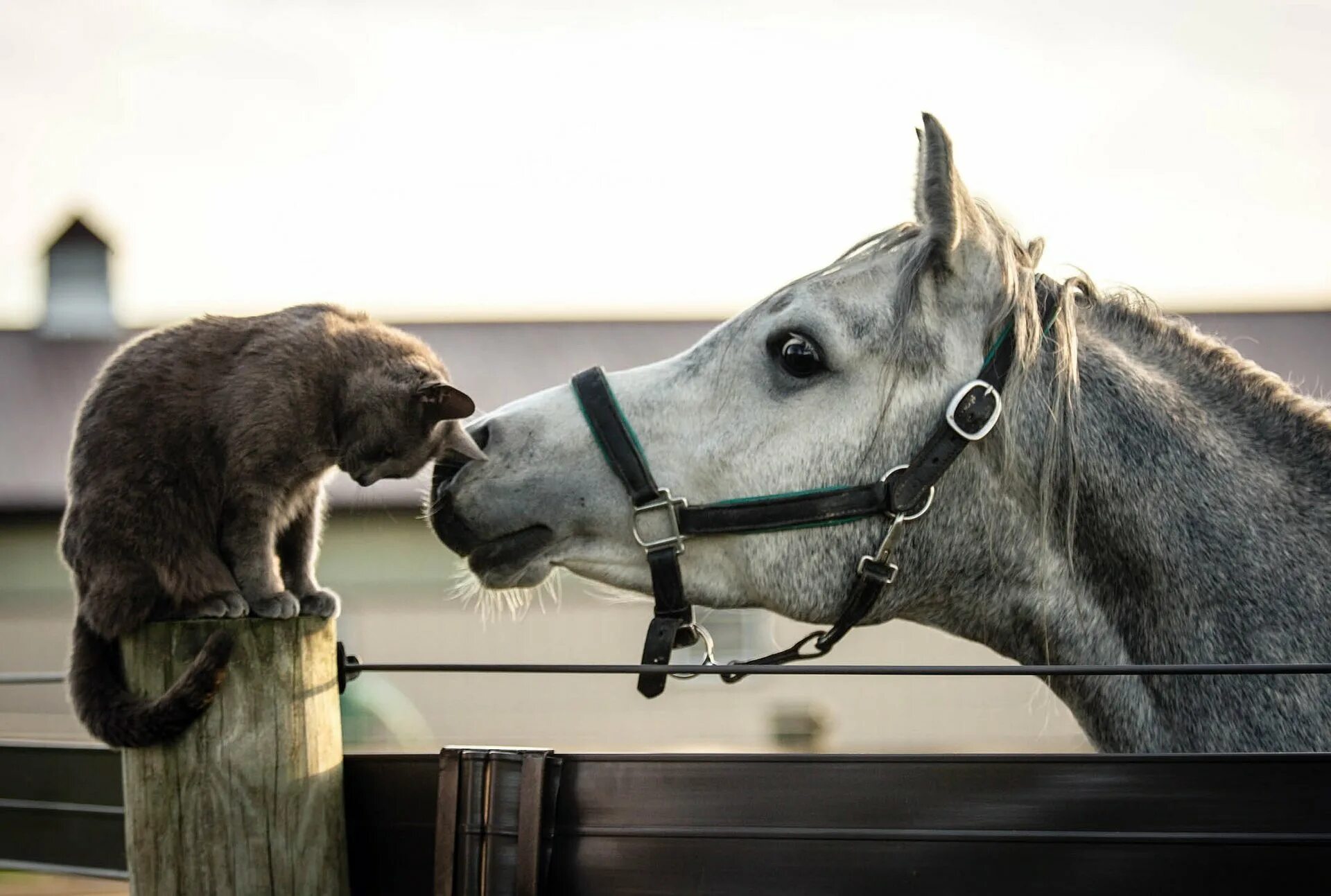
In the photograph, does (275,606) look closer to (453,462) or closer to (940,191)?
(453,462)

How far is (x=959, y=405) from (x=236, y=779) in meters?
1.47

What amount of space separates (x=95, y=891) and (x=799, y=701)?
7626 millimetres

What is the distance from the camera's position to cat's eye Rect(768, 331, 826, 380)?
247 cm

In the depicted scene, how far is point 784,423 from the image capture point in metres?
2.47

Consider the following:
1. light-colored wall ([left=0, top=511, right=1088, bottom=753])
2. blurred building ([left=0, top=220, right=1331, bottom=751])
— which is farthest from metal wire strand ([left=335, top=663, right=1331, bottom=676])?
light-colored wall ([left=0, top=511, right=1088, bottom=753])

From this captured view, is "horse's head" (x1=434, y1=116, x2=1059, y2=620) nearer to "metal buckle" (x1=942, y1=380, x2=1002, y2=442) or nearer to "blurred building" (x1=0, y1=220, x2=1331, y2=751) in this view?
"metal buckle" (x1=942, y1=380, x2=1002, y2=442)

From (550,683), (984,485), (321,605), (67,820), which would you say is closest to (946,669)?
(984,485)

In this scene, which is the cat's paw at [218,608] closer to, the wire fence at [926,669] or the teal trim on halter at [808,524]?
the wire fence at [926,669]

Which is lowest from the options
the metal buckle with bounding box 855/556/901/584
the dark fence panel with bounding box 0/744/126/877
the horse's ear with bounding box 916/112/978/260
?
the dark fence panel with bounding box 0/744/126/877

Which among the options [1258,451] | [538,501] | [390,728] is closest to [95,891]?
[390,728]

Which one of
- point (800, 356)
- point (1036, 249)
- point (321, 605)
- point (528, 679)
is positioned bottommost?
point (528, 679)

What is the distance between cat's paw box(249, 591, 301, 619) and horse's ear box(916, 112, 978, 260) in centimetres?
142

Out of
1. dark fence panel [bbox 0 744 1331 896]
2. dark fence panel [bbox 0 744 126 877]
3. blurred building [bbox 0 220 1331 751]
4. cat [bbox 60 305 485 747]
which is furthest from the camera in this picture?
blurred building [bbox 0 220 1331 751]

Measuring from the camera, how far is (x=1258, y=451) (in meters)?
2.51
